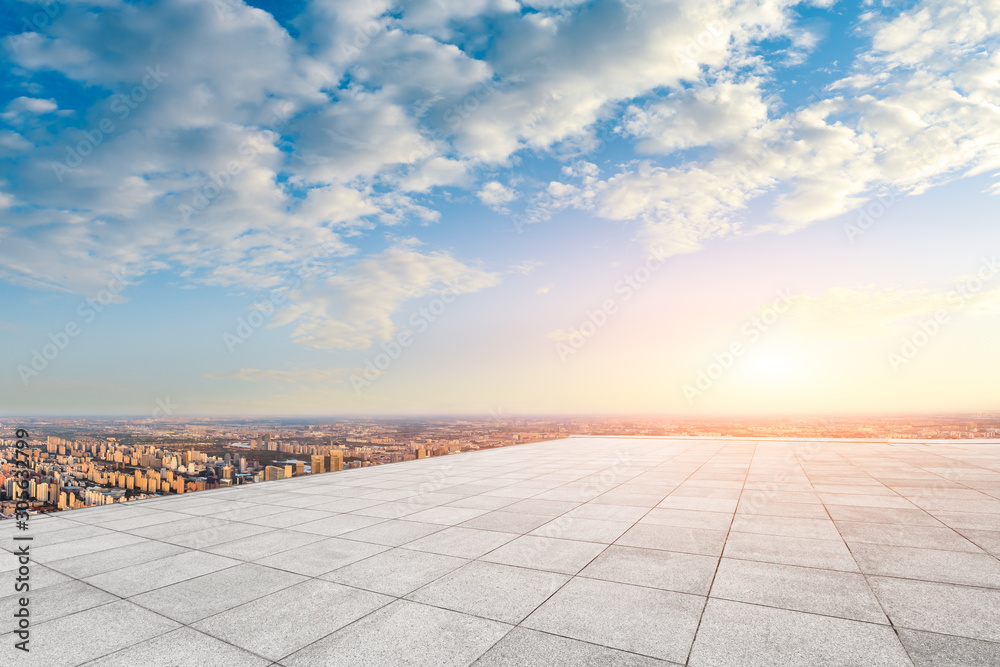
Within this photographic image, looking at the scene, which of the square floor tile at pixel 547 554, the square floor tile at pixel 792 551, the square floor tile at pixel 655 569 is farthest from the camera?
the square floor tile at pixel 547 554

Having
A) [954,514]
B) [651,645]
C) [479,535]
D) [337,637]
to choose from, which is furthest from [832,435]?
[337,637]

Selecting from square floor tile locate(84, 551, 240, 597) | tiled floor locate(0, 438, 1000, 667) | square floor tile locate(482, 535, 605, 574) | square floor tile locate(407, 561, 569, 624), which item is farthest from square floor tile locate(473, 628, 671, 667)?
square floor tile locate(84, 551, 240, 597)

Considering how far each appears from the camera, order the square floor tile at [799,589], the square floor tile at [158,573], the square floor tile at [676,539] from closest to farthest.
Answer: the square floor tile at [799,589] < the square floor tile at [158,573] < the square floor tile at [676,539]

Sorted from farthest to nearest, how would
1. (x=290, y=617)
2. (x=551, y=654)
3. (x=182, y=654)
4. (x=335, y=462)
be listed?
(x=335, y=462)
(x=290, y=617)
(x=182, y=654)
(x=551, y=654)

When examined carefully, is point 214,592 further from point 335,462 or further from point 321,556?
point 335,462

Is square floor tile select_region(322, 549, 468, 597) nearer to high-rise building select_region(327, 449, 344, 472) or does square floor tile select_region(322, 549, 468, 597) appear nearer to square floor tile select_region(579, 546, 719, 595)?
square floor tile select_region(579, 546, 719, 595)

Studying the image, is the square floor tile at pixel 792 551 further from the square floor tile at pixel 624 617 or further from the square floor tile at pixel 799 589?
the square floor tile at pixel 624 617

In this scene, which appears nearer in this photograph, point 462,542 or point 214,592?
point 214,592

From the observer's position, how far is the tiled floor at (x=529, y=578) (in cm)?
356

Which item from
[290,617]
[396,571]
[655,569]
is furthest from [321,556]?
[655,569]

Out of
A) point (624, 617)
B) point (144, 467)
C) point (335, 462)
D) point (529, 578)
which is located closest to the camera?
point (624, 617)

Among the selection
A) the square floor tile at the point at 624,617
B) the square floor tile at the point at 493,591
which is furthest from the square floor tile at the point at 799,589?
the square floor tile at the point at 493,591

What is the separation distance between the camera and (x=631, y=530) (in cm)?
670

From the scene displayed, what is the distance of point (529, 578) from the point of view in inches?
195
